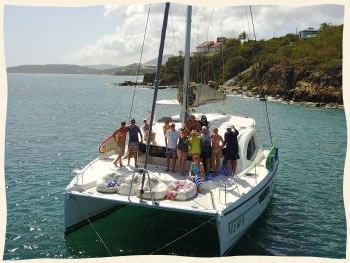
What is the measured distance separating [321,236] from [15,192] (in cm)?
974

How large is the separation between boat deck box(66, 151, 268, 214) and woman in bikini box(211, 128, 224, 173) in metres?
0.39

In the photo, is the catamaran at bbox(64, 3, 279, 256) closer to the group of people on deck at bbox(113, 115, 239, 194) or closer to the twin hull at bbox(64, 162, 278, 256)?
the twin hull at bbox(64, 162, 278, 256)

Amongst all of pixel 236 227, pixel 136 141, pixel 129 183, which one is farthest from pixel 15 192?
pixel 236 227

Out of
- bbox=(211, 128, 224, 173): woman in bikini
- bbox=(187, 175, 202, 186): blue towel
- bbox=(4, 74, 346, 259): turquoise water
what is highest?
bbox=(211, 128, 224, 173): woman in bikini

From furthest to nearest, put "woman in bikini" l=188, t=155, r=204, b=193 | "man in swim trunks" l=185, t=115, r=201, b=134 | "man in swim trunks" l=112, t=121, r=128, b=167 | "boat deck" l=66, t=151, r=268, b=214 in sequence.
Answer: "man in swim trunks" l=185, t=115, r=201, b=134 → "man in swim trunks" l=112, t=121, r=128, b=167 → "woman in bikini" l=188, t=155, r=204, b=193 → "boat deck" l=66, t=151, r=268, b=214

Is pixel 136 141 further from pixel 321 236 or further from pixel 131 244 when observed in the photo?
pixel 321 236

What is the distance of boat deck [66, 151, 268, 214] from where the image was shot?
9141 millimetres

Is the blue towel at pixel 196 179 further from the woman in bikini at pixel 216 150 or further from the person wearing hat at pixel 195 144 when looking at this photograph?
the woman in bikini at pixel 216 150

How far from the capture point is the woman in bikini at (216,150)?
1152 centimetres

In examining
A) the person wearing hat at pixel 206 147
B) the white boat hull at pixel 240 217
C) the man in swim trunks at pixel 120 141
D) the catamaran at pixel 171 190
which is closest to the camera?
the white boat hull at pixel 240 217

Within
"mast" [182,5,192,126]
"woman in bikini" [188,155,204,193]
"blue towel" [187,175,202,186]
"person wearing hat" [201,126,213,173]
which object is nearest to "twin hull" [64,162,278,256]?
Result: "blue towel" [187,175,202,186]

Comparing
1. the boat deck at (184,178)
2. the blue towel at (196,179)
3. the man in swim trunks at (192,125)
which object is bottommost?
the boat deck at (184,178)

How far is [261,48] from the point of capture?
A: 85.4 metres

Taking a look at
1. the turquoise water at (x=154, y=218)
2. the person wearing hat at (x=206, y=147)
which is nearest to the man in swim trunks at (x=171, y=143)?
the person wearing hat at (x=206, y=147)
